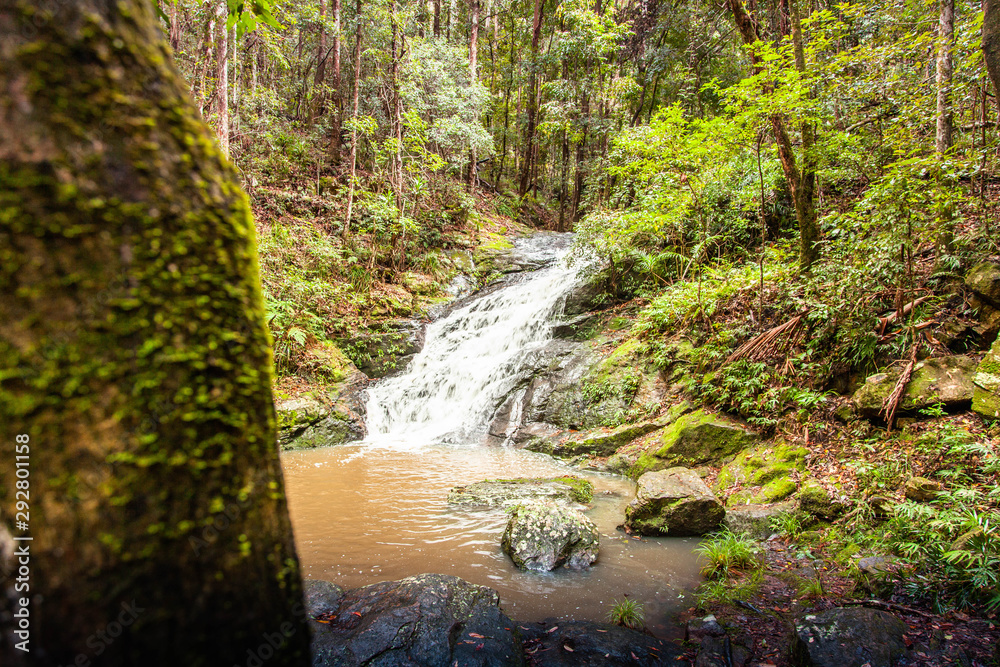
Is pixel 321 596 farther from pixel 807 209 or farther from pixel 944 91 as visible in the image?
pixel 944 91

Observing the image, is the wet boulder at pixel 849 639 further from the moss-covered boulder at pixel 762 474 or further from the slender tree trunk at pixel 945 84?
the slender tree trunk at pixel 945 84

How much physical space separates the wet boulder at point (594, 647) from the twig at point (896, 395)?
3717 millimetres

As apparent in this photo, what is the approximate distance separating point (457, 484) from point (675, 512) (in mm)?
2983

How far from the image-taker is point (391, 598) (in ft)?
10.4

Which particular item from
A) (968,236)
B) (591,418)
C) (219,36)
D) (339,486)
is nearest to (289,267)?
(219,36)

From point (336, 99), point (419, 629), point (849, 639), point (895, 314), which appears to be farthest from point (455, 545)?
point (336, 99)

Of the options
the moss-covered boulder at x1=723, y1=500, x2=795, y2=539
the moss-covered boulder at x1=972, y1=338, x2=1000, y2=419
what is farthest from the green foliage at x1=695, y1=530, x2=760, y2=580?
the moss-covered boulder at x1=972, y1=338, x2=1000, y2=419

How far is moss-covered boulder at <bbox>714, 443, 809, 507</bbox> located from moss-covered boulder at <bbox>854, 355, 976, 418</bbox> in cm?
93

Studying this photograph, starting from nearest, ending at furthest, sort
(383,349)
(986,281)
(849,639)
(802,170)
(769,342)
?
(849,639) < (986,281) < (769,342) < (802,170) < (383,349)

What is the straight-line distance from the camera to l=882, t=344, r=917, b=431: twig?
483cm

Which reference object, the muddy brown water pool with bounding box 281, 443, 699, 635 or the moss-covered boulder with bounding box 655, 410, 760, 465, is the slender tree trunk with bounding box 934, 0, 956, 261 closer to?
the moss-covered boulder with bounding box 655, 410, 760, 465

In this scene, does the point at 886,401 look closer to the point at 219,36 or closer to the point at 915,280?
the point at 915,280

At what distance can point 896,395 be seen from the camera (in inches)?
191

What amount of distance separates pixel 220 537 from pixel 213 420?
0.25 metres
